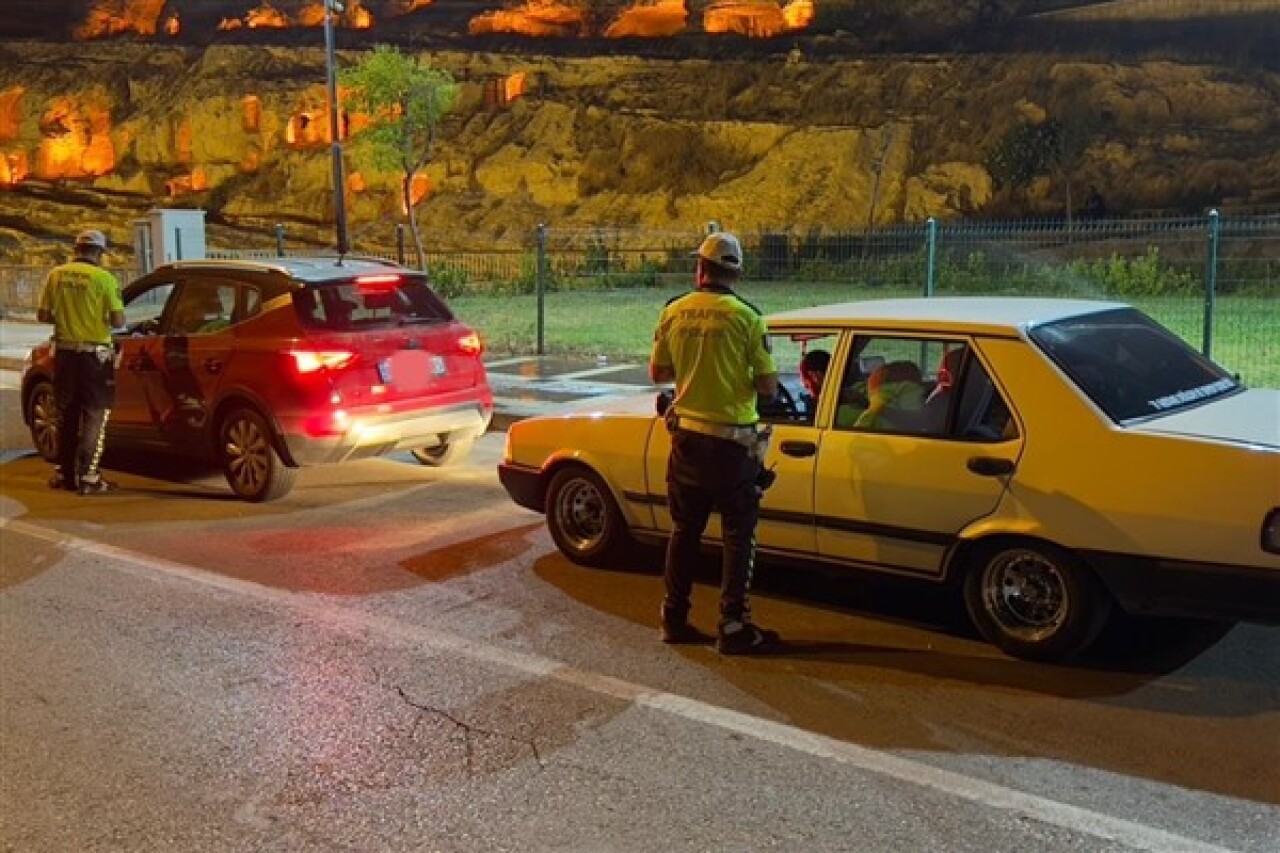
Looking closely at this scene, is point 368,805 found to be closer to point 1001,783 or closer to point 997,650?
point 1001,783

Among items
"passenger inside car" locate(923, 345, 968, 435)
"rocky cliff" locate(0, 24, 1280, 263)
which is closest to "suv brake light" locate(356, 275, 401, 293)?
"passenger inside car" locate(923, 345, 968, 435)

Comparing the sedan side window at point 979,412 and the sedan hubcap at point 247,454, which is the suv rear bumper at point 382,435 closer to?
the sedan hubcap at point 247,454

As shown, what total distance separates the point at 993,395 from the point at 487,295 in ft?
77.9

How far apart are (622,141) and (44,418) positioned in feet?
128

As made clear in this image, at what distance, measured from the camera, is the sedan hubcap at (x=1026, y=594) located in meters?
4.85

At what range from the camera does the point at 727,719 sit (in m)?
4.45

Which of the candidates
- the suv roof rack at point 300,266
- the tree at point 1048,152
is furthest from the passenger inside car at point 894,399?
the tree at point 1048,152

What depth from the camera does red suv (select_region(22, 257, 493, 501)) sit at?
795 centimetres

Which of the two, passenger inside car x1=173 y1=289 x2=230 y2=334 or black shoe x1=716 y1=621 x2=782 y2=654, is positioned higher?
passenger inside car x1=173 y1=289 x2=230 y2=334

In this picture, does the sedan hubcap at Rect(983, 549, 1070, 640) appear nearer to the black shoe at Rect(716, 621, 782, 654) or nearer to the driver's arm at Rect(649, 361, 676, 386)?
the black shoe at Rect(716, 621, 782, 654)

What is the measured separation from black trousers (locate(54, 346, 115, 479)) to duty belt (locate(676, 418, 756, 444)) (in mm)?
5132

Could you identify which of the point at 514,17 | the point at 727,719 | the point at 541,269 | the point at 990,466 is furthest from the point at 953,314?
the point at 514,17

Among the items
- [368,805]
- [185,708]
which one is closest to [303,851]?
[368,805]

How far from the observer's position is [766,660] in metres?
5.07
